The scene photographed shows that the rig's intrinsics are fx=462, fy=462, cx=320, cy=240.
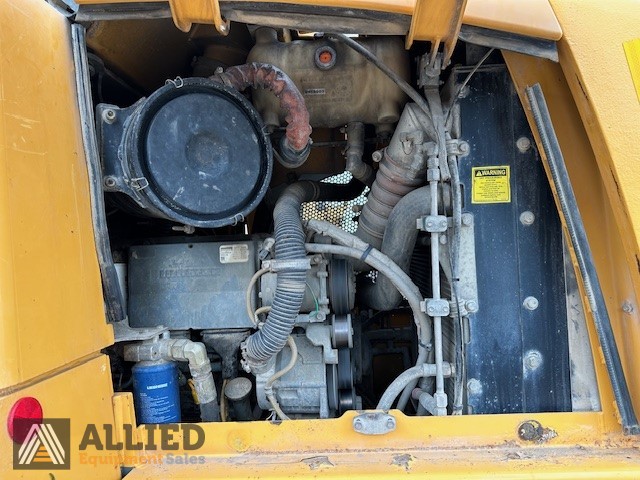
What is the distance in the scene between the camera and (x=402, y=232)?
158 cm

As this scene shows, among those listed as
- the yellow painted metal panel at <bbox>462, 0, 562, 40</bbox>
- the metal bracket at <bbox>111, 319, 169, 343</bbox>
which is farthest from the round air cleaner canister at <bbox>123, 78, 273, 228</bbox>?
the yellow painted metal panel at <bbox>462, 0, 562, 40</bbox>

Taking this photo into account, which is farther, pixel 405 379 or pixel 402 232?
pixel 402 232

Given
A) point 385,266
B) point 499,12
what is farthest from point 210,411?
point 499,12

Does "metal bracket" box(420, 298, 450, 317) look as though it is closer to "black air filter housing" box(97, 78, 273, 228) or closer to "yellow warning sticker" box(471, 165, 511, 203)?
"yellow warning sticker" box(471, 165, 511, 203)

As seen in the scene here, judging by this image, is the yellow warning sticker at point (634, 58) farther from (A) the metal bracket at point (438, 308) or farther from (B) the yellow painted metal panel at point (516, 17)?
(A) the metal bracket at point (438, 308)

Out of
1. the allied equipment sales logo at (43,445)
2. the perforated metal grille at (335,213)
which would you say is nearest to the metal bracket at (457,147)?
the perforated metal grille at (335,213)

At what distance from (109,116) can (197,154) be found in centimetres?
26

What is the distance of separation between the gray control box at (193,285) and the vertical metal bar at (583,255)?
958 mm

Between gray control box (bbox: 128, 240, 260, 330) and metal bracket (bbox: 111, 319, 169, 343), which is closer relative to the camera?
metal bracket (bbox: 111, 319, 169, 343)

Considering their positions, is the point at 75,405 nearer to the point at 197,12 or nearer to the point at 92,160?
the point at 92,160

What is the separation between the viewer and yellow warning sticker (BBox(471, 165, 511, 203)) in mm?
1423

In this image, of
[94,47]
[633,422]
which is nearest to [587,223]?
[633,422]

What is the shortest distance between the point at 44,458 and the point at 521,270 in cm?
131

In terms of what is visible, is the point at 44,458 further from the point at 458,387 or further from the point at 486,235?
the point at 486,235
